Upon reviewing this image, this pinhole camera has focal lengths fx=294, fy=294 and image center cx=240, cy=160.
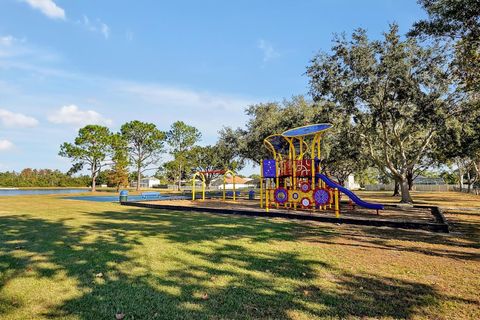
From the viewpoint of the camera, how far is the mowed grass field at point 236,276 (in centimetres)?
367

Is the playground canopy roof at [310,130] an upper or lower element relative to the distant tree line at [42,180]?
upper

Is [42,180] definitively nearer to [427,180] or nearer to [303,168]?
[303,168]

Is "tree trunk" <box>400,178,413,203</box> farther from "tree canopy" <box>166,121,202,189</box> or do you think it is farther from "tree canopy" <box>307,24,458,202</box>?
"tree canopy" <box>166,121,202,189</box>

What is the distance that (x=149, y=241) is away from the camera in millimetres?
7598

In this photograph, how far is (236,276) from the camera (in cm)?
490

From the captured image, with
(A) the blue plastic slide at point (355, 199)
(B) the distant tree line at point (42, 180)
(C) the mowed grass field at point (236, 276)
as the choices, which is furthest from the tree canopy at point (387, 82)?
(B) the distant tree line at point (42, 180)

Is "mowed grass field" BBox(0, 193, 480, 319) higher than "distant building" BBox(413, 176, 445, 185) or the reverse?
the reverse

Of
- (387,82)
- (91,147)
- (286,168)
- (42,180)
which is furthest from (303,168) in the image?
(42,180)

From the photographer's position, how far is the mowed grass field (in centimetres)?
367

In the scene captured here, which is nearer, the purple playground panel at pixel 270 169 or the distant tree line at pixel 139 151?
the purple playground panel at pixel 270 169

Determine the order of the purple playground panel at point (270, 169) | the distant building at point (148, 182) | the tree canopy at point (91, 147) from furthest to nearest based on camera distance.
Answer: the distant building at point (148, 182)
the tree canopy at point (91, 147)
the purple playground panel at point (270, 169)

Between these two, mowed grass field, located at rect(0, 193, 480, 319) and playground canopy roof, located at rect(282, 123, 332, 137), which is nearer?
mowed grass field, located at rect(0, 193, 480, 319)

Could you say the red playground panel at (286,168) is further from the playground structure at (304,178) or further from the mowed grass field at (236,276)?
the mowed grass field at (236,276)

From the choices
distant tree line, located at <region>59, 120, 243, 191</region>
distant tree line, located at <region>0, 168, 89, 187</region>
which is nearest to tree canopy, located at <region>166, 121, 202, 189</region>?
distant tree line, located at <region>59, 120, 243, 191</region>
